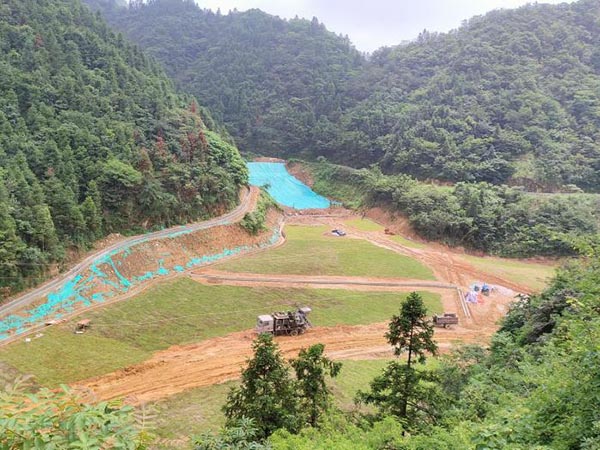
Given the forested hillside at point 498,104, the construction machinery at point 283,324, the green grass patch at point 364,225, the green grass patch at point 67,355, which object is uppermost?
the forested hillside at point 498,104

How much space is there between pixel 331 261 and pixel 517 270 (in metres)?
21.2

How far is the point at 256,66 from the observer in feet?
390

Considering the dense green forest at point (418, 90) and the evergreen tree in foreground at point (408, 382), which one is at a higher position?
the dense green forest at point (418, 90)

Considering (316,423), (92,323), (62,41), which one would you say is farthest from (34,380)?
(62,41)

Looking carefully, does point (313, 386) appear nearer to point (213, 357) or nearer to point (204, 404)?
point (204, 404)

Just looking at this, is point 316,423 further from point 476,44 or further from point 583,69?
point 476,44

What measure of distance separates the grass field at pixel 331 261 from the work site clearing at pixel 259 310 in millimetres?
117

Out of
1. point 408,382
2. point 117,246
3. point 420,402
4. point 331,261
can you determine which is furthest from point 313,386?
point 331,261

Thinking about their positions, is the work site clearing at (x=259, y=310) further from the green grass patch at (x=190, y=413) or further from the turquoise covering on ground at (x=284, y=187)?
the turquoise covering on ground at (x=284, y=187)

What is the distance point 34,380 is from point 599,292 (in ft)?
81.9

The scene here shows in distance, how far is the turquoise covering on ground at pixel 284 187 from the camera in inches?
2969

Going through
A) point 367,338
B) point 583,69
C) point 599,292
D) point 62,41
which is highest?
point 583,69

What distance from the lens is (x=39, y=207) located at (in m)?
31.0

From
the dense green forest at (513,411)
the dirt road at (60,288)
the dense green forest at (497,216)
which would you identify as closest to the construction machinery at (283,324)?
the dirt road at (60,288)
